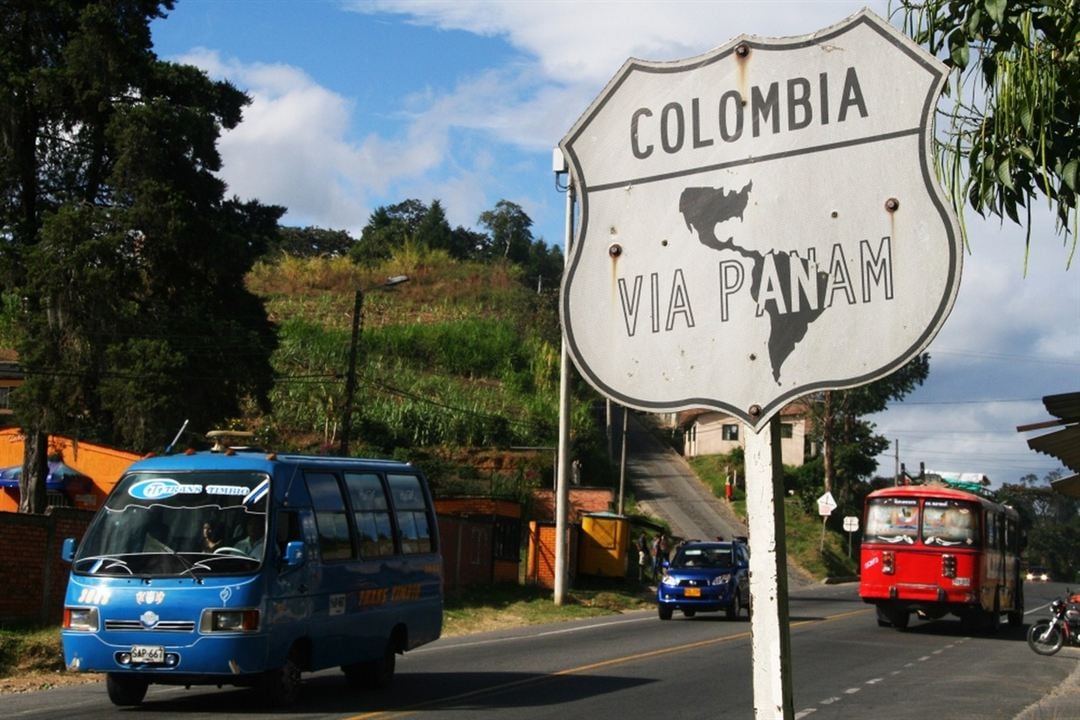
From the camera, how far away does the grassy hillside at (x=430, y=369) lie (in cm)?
5816

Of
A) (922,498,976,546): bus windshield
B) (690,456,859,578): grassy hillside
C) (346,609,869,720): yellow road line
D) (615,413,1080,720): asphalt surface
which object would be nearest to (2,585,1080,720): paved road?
(346,609,869,720): yellow road line

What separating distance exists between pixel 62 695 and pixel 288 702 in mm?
3128

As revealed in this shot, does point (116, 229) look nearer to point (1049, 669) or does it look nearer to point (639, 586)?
point (639, 586)

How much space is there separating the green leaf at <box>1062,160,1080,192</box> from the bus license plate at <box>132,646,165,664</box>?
9.50m

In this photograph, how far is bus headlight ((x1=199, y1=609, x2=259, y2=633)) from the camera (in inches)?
476

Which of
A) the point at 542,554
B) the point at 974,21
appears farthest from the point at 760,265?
the point at 542,554

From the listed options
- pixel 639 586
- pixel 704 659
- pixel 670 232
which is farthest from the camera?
pixel 639 586

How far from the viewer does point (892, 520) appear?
29.8 metres

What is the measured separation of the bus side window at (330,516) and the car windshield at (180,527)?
88cm

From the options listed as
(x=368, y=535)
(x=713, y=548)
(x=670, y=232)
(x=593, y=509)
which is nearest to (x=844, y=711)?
(x=368, y=535)

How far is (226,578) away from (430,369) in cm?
6174

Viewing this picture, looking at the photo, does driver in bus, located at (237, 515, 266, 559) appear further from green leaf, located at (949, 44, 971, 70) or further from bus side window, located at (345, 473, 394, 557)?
green leaf, located at (949, 44, 971, 70)

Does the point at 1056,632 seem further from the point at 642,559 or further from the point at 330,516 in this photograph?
the point at 642,559

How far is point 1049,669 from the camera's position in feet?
70.3
